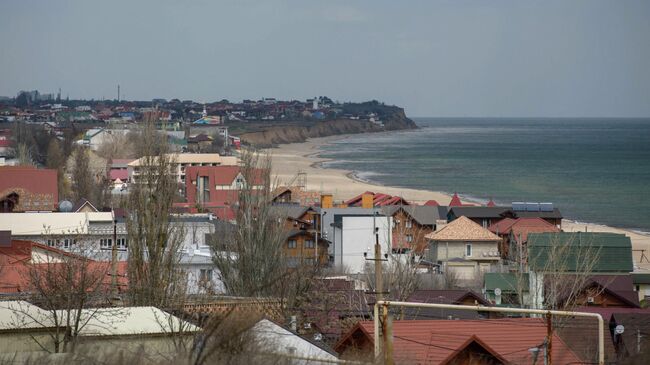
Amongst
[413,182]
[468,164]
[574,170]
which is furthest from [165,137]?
[468,164]

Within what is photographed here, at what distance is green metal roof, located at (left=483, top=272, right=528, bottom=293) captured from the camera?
26062mm

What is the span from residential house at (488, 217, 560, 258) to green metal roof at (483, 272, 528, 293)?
732cm

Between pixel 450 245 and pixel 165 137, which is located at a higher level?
pixel 165 137

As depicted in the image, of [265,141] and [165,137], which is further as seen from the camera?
[265,141]

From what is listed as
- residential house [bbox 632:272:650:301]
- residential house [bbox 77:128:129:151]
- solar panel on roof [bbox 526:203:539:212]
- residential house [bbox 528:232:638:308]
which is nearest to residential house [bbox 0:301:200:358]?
residential house [bbox 528:232:638:308]

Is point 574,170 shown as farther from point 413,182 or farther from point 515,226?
point 515,226

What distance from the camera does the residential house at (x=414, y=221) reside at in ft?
127

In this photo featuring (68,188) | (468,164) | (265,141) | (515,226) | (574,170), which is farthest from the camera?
(265,141)

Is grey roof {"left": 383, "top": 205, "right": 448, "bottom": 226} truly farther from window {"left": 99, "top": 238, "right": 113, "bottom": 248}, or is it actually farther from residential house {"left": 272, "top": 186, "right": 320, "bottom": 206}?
window {"left": 99, "top": 238, "right": 113, "bottom": 248}

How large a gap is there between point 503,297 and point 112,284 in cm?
1051

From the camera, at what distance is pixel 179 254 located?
2019 centimetres

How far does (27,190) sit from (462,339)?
27011 millimetres

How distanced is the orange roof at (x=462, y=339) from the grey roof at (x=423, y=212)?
25.2m

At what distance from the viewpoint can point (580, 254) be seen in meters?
27.9
